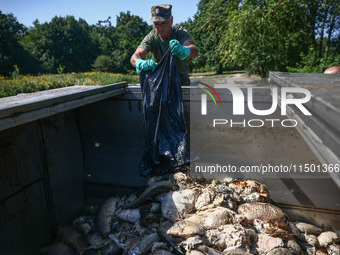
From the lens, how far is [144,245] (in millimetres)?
2908

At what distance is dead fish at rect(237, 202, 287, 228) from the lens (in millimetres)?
3090

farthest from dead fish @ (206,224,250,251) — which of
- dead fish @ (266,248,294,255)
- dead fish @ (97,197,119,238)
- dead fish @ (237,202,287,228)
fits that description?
dead fish @ (97,197,119,238)

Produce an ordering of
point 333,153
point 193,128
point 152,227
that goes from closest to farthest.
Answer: point 333,153 → point 152,227 → point 193,128

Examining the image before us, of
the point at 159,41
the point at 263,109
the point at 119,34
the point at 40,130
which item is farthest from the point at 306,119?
the point at 119,34

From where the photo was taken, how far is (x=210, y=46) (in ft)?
85.4

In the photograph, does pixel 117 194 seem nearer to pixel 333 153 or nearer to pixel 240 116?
pixel 240 116

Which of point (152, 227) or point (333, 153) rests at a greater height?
point (333, 153)

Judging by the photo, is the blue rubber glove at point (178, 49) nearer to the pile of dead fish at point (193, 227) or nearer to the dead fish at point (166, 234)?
the pile of dead fish at point (193, 227)

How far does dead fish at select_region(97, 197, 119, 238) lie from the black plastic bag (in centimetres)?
92

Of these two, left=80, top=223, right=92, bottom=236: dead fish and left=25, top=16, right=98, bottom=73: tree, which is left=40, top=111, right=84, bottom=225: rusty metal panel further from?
left=25, top=16, right=98, bottom=73: tree

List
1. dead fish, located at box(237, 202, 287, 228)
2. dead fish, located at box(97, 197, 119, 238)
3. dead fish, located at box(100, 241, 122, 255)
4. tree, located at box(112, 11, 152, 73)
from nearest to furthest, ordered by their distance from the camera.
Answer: dead fish, located at box(237, 202, 287, 228) < dead fish, located at box(100, 241, 122, 255) < dead fish, located at box(97, 197, 119, 238) < tree, located at box(112, 11, 152, 73)

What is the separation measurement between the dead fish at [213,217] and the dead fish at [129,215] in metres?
0.84

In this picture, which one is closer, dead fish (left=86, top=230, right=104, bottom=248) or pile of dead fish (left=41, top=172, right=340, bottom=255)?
pile of dead fish (left=41, top=172, right=340, bottom=255)

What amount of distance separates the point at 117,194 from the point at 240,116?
2.84 m
